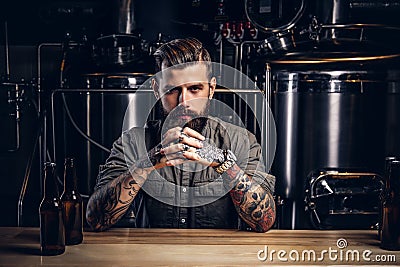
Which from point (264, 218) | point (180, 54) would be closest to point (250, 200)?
point (264, 218)

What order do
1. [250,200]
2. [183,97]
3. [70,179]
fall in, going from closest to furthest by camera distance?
[70,179], [250,200], [183,97]

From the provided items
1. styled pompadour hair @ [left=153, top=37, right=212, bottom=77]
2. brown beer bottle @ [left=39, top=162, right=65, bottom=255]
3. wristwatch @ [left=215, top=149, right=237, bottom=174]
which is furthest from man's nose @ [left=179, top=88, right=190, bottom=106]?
brown beer bottle @ [left=39, top=162, right=65, bottom=255]

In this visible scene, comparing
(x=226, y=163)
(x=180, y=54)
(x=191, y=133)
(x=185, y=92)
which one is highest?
(x=180, y=54)

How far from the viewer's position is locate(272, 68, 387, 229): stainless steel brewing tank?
2680 millimetres

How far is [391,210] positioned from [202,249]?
58 cm

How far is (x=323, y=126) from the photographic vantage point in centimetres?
272

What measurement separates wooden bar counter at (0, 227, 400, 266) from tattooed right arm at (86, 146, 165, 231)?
68 millimetres

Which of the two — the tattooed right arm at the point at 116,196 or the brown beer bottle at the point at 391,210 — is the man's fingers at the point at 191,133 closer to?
the tattooed right arm at the point at 116,196

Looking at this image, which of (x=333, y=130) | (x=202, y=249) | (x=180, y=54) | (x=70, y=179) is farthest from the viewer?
(x=333, y=130)

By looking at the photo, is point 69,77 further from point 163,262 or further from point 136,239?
point 163,262

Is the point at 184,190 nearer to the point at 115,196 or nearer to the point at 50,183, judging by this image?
the point at 115,196

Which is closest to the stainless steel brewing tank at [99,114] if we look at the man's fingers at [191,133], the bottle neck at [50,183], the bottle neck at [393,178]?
the man's fingers at [191,133]

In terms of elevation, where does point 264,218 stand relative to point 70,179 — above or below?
below

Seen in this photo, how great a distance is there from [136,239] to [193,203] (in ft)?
1.84
